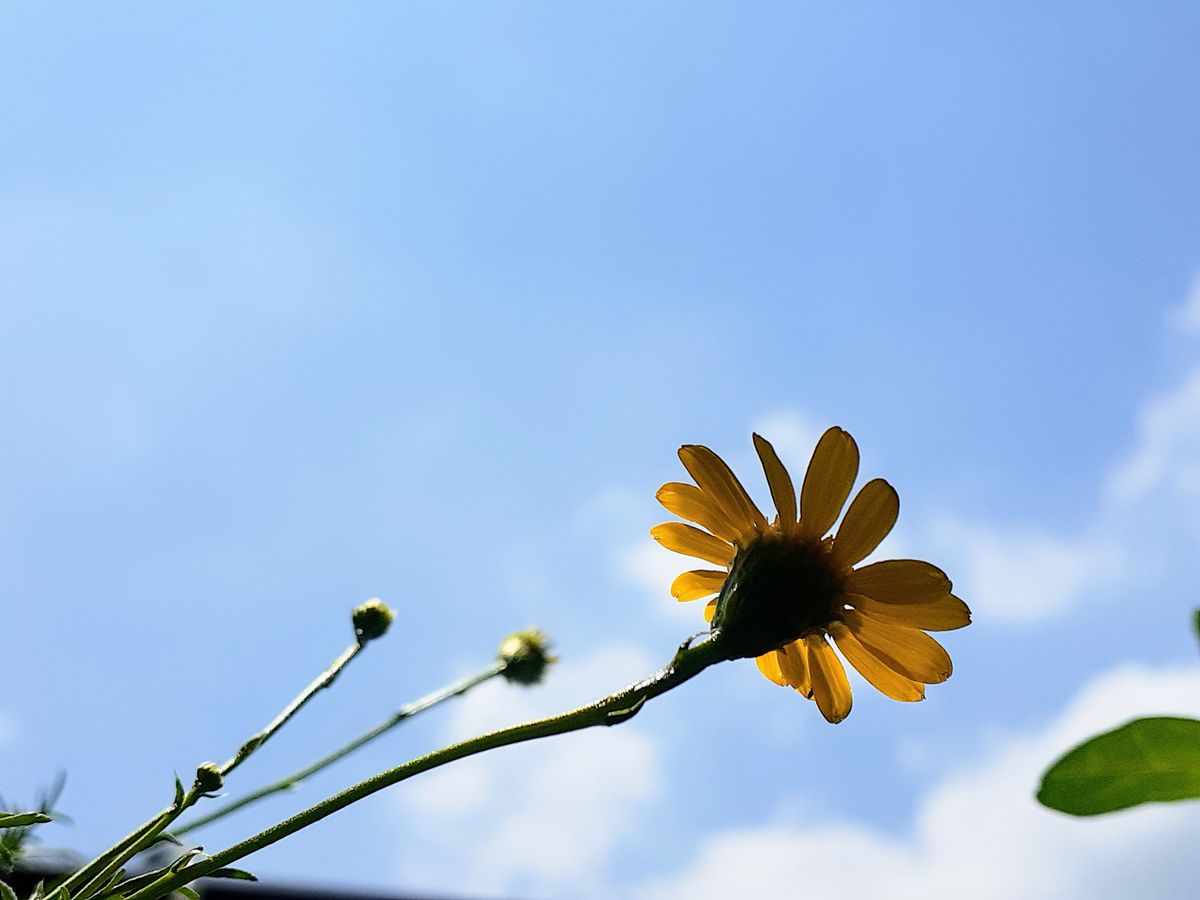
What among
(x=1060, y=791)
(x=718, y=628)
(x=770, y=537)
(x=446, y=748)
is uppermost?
(x=770, y=537)

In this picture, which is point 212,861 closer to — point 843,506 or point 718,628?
point 718,628

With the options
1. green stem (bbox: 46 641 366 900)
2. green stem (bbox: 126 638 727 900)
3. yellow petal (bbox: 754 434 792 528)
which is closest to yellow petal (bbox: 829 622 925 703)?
yellow petal (bbox: 754 434 792 528)

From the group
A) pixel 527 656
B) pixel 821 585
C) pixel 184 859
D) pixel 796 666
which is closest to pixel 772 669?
pixel 796 666

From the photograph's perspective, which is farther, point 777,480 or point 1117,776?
point 777,480

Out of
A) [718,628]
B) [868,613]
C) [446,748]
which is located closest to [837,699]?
[868,613]

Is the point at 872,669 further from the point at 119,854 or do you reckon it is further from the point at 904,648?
the point at 119,854

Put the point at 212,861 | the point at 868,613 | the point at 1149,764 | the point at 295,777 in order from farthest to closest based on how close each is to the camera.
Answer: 1. the point at 295,777
2. the point at 868,613
3. the point at 212,861
4. the point at 1149,764
